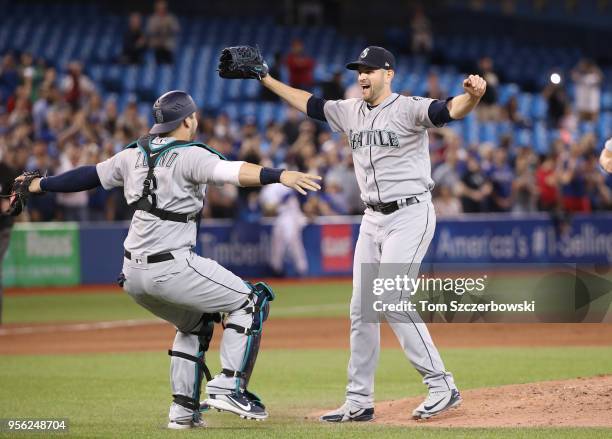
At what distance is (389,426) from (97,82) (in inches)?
699

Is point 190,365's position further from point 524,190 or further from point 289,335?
point 524,190

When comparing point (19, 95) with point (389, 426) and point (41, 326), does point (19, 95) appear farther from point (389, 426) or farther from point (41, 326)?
point (389, 426)

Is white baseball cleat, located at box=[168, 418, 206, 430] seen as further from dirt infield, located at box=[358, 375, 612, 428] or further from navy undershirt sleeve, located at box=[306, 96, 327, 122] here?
navy undershirt sleeve, located at box=[306, 96, 327, 122]

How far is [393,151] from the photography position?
7695mm

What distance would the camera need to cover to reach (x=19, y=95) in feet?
68.6

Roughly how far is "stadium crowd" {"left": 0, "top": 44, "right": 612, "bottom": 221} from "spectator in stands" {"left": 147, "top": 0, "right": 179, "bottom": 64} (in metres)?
1.80

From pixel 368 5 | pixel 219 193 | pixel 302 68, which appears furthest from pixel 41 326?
pixel 368 5

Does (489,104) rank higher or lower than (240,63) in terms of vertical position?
higher

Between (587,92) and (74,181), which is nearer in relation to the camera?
(74,181)

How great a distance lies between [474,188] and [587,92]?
541cm

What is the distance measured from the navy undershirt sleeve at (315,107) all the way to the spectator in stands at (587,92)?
18.6m

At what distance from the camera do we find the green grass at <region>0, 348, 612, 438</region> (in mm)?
7203

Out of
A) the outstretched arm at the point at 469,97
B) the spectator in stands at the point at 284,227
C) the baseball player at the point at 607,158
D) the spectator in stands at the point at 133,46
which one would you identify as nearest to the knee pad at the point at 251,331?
the outstretched arm at the point at 469,97

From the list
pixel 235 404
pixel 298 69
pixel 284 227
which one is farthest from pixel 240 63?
pixel 298 69
